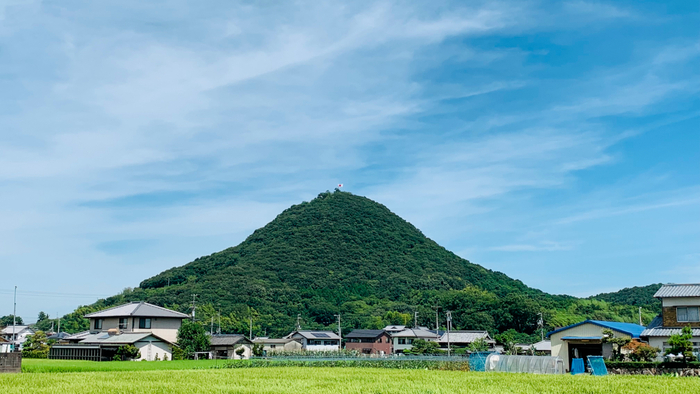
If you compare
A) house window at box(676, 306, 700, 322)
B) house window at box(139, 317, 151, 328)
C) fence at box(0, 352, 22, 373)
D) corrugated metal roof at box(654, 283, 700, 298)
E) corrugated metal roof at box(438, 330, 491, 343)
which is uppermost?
corrugated metal roof at box(654, 283, 700, 298)

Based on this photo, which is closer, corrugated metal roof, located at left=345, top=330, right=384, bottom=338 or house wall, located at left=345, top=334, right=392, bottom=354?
house wall, located at left=345, top=334, right=392, bottom=354

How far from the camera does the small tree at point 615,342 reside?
37.6 metres

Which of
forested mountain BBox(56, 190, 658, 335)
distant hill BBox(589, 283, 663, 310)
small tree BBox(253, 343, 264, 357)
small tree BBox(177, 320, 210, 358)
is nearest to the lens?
small tree BBox(177, 320, 210, 358)

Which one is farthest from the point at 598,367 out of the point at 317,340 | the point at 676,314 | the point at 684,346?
the point at 317,340

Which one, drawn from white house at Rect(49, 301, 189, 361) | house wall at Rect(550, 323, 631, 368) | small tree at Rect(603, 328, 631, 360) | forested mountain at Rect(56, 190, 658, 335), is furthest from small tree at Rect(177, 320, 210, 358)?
forested mountain at Rect(56, 190, 658, 335)

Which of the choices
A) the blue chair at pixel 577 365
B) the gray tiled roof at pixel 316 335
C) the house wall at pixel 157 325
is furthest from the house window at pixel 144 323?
the blue chair at pixel 577 365

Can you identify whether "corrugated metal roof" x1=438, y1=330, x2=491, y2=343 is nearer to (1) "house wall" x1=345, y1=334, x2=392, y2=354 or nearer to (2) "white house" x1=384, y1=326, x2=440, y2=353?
(2) "white house" x1=384, y1=326, x2=440, y2=353

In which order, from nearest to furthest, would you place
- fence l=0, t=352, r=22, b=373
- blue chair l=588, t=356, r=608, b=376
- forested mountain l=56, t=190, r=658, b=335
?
1. fence l=0, t=352, r=22, b=373
2. blue chair l=588, t=356, r=608, b=376
3. forested mountain l=56, t=190, r=658, b=335

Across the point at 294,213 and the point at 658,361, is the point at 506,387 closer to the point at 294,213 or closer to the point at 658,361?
the point at 658,361

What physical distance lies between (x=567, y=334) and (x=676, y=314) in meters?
6.95

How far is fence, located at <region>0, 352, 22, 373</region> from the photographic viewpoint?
32156mm

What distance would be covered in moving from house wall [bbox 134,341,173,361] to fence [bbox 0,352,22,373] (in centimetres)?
1974

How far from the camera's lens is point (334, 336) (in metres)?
90.8

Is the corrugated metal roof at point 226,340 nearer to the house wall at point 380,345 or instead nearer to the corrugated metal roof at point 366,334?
the house wall at point 380,345
